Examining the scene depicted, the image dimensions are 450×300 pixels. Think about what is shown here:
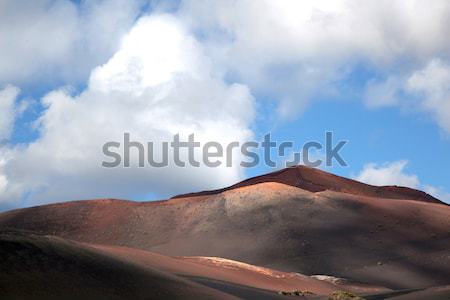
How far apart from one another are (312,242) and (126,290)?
143ft

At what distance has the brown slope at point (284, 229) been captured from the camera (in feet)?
213

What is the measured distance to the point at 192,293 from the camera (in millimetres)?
29234

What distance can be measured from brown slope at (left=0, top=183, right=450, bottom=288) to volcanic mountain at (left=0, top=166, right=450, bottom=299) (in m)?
0.10

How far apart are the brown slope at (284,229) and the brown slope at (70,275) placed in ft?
115

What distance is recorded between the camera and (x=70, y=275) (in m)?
25.1

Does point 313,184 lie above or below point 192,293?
above

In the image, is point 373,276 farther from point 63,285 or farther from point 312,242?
point 63,285

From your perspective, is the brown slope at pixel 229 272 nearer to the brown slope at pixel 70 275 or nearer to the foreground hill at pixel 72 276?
the foreground hill at pixel 72 276

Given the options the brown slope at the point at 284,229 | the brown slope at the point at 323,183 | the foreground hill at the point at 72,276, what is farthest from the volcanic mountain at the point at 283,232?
the foreground hill at the point at 72,276

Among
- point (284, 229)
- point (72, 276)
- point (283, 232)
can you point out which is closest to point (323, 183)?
point (284, 229)

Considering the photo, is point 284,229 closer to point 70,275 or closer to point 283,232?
point 283,232

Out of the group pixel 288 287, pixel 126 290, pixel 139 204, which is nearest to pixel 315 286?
pixel 288 287

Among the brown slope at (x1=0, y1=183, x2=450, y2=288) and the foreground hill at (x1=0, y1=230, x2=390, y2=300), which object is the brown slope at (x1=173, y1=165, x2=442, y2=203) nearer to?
the brown slope at (x1=0, y1=183, x2=450, y2=288)

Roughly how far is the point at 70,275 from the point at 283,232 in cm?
4574
